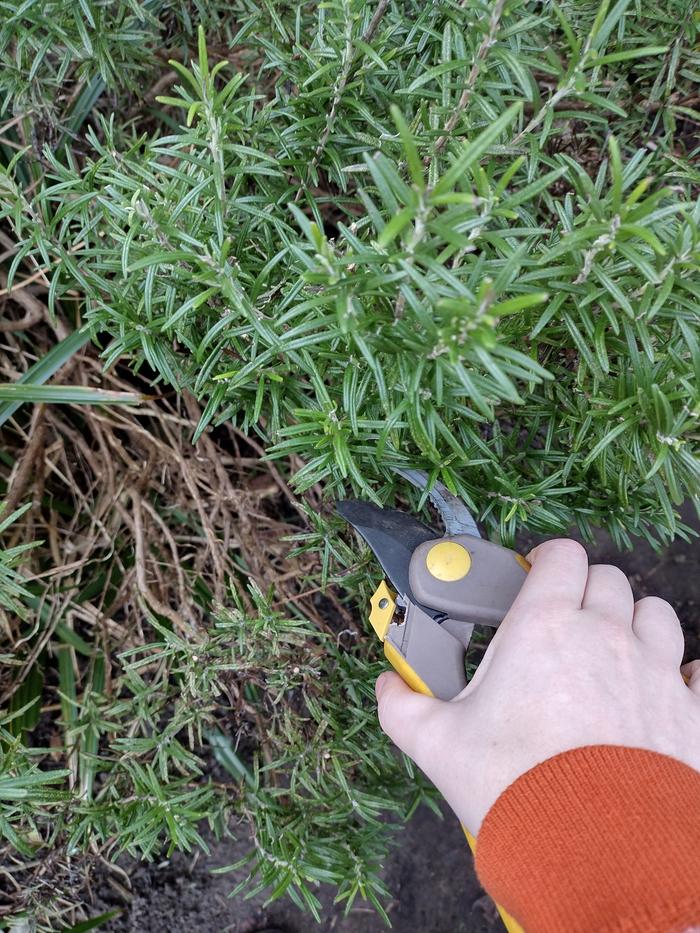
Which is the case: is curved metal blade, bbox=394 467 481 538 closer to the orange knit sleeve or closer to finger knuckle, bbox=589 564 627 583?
finger knuckle, bbox=589 564 627 583

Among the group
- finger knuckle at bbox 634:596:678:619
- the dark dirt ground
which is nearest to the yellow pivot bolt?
finger knuckle at bbox 634:596:678:619

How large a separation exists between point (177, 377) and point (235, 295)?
67cm

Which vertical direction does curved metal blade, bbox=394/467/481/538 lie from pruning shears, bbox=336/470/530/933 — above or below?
above

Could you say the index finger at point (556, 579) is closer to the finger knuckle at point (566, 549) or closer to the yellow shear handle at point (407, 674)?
the finger knuckle at point (566, 549)

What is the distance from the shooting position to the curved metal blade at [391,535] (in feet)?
5.57

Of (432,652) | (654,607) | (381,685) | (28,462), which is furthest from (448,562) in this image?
(28,462)

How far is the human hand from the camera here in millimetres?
1409

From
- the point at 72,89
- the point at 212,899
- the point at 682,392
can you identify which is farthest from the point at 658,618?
the point at 72,89

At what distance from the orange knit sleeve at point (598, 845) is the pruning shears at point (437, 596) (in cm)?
33

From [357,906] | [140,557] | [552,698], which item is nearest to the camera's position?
[552,698]

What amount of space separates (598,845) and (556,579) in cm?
53

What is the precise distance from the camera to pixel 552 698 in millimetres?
1425

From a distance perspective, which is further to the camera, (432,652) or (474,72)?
(432,652)

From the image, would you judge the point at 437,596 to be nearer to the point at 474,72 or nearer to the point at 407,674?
the point at 407,674
